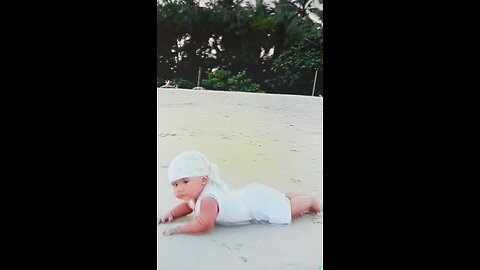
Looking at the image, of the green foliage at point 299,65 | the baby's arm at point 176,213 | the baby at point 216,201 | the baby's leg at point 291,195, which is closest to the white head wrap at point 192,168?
the baby at point 216,201

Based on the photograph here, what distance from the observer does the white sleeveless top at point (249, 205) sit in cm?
187

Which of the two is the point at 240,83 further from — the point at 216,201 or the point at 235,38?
the point at 216,201

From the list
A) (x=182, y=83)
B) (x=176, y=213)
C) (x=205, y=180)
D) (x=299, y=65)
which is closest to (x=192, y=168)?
(x=205, y=180)

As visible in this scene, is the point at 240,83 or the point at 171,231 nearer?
the point at 171,231

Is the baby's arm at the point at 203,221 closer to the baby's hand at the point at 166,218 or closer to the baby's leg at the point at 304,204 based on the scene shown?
the baby's hand at the point at 166,218

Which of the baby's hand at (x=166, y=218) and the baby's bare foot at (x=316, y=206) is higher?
the baby's bare foot at (x=316, y=206)

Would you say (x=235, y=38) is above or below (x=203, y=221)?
above

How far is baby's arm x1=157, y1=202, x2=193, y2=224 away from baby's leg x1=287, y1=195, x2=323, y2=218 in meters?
0.39

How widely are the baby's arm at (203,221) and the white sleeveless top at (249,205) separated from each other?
0.01 metres

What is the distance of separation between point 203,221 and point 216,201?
9 cm

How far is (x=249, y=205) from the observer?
6.19 ft

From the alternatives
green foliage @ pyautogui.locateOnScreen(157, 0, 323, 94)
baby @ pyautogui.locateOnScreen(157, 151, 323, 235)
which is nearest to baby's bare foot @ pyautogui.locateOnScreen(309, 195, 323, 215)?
baby @ pyautogui.locateOnScreen(157, 151, 323, 235)
